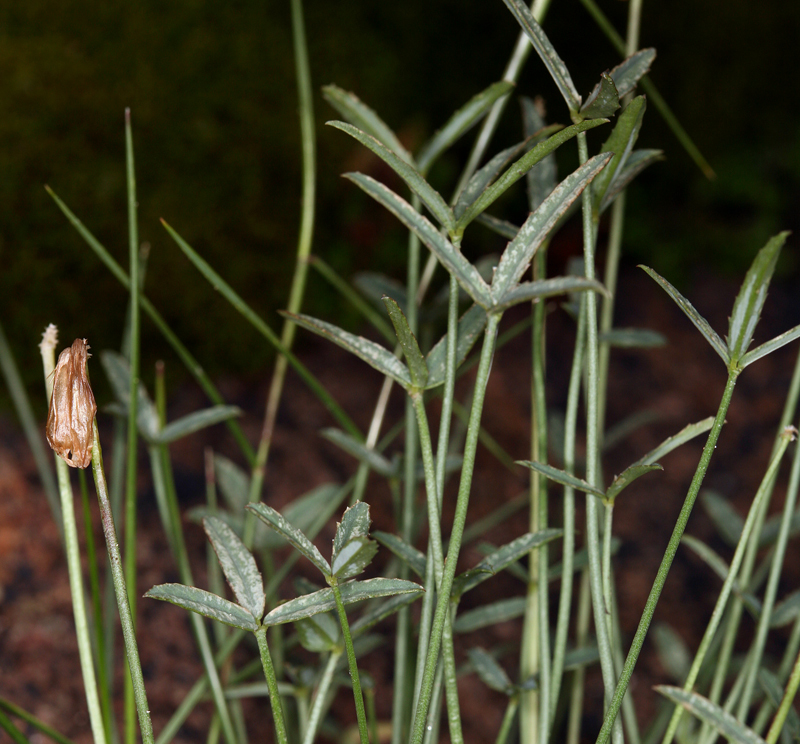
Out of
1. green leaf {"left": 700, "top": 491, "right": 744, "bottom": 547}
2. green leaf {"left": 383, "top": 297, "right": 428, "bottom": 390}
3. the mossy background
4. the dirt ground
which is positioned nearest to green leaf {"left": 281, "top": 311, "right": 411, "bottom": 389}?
green leaf {"left": 383, "top": 297, "right": 428, "bottom": 390}

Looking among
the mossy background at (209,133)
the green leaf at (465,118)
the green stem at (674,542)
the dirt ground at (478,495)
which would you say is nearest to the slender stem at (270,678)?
the green stem at (674,542)

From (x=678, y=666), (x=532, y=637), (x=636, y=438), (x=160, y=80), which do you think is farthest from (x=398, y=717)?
(x=636, y=438)

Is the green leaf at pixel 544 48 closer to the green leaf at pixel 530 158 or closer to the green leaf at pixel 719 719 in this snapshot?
the green leaf at pixel 530 158

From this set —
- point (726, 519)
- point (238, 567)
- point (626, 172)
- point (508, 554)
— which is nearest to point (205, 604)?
point (238, 567)

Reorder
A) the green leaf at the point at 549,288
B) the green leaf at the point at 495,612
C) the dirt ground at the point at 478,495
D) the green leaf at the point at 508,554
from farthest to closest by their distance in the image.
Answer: the dirt ground at the point at 478,495 < the green leaf at the point at 495,612 < the green leaf at the point at 508,554 < the green leaf at the point at 549,288

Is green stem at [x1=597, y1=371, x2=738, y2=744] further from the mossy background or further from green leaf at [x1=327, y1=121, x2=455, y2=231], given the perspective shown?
the mossy background

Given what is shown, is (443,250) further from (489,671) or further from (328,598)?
(489,671)

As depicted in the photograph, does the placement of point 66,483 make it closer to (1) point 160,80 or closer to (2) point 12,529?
(2) point 12,529
